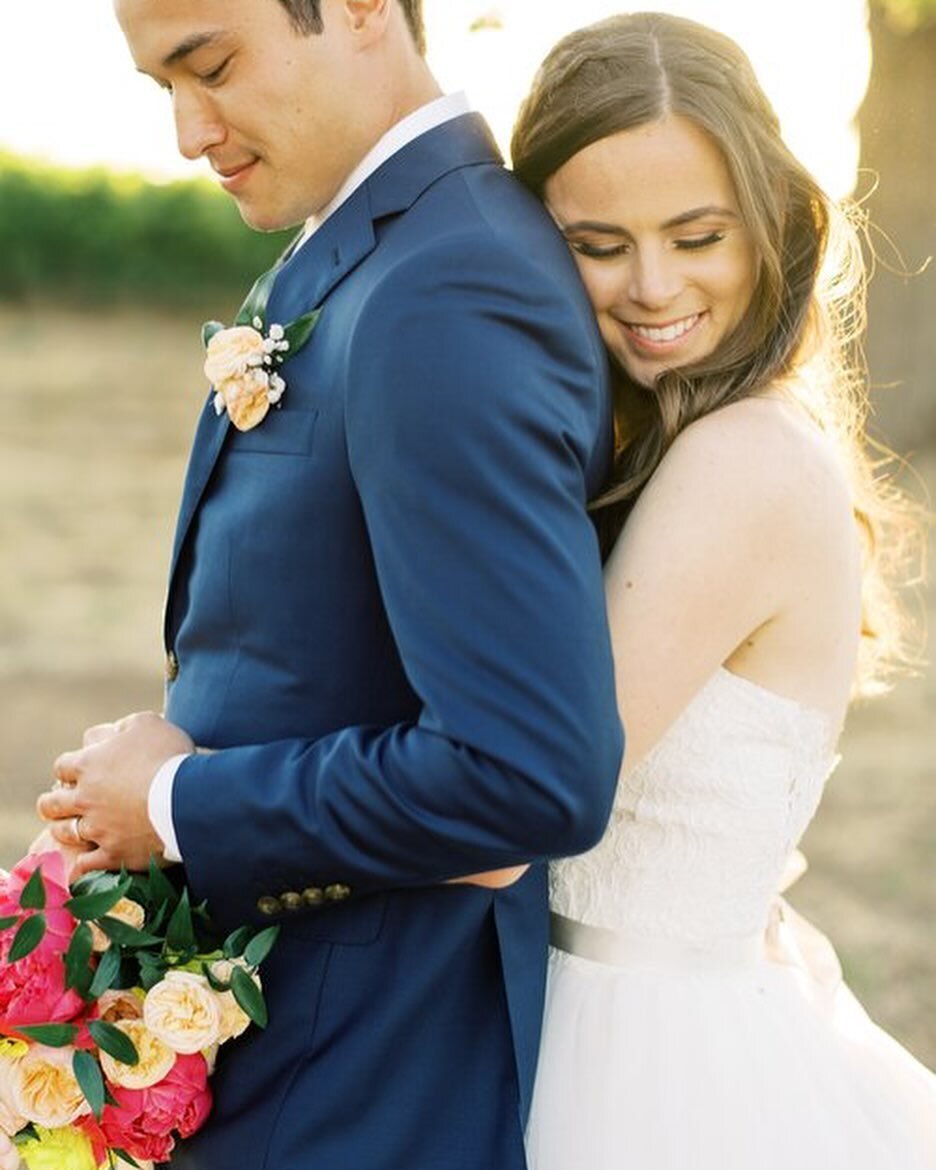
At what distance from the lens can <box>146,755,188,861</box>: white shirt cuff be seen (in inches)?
82.5

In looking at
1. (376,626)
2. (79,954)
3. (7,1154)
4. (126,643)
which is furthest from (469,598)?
(126,643)

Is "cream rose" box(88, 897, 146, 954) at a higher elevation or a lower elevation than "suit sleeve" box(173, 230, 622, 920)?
lower

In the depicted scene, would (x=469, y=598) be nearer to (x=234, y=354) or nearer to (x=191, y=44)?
(x=234, y=354)

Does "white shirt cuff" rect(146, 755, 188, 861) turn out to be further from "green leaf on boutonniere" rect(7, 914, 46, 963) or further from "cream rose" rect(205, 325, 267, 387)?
"cream rose" rect(205, 325, 267, 387)

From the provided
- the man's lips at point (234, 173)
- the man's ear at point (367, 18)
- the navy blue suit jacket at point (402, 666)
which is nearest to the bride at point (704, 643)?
the navy blue suit jacket at point (402, 666)

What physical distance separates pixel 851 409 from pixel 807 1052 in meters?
0.97

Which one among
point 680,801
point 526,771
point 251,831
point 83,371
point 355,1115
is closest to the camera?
point 526,771

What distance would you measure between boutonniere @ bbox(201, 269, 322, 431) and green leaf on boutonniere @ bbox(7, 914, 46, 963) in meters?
0.61

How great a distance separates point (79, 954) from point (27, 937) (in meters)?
0.06

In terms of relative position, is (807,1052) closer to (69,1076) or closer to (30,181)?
(69,1076)

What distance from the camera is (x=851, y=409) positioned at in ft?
9.31

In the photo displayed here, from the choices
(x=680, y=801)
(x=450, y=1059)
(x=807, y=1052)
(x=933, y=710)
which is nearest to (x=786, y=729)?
(x=680, y=801)

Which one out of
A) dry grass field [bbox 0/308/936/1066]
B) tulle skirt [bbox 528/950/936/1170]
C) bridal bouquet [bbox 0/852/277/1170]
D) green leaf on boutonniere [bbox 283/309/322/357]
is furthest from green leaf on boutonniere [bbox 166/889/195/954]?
dry grass field [bbox 0/308/936/1066]

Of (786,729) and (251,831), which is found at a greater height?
(251,831)
